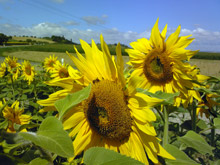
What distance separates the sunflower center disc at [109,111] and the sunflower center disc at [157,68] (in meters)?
0.90

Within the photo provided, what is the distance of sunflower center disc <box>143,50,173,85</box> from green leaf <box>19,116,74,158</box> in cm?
129

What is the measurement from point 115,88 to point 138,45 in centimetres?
96

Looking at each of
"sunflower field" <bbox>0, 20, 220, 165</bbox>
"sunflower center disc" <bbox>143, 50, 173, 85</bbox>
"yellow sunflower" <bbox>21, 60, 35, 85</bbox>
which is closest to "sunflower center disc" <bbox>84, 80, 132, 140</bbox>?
"sunflower field" <bbox>0, 20, 220, 165</bbox>

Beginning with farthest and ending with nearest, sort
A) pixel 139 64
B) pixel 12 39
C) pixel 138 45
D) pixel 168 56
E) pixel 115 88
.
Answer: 1. pixel 12 39
2. pixel 139 64
3. pixel 138 45
4. pixel 168 56
5. pixel 115 88

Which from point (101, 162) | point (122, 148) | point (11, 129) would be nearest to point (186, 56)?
point (122, 148)

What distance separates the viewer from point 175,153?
3.01 feet

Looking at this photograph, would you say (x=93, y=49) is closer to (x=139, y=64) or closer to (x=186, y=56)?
(x=186, y=56)

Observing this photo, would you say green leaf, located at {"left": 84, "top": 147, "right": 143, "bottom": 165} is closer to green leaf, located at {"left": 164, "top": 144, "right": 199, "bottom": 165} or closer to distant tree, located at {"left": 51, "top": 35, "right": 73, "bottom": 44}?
green leaf, located at {"left": 164, "top": 144, "right": 199, "bottom": 165}

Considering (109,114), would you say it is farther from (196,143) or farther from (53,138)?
(196,143)

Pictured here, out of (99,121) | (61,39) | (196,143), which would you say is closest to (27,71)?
(99,121)

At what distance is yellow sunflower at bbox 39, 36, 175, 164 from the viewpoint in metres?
0.79

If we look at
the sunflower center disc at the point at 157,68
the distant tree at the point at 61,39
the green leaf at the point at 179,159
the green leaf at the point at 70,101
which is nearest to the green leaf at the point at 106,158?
the green leaf at the point at 70,101

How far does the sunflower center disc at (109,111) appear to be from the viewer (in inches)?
32.6

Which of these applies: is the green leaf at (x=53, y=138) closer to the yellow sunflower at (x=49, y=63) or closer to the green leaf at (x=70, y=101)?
the green leaf at (x=70, y=101)
